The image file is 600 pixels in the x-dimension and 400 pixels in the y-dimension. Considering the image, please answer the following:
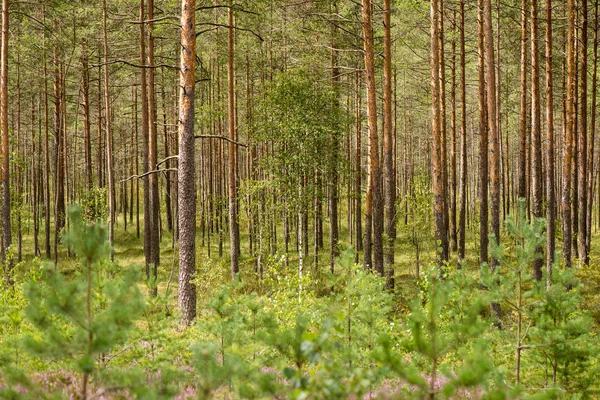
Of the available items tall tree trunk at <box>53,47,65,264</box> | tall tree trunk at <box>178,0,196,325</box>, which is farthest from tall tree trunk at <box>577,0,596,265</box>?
tall tree trunk at <box>53,47,65,264</box>

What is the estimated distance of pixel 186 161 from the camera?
29.3 feet

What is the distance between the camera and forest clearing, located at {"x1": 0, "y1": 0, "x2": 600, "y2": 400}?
3.08 meters

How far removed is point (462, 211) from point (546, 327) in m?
16.4

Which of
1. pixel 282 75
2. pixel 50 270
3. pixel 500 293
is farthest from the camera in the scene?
pixel 282 75

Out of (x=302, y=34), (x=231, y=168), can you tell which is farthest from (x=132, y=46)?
(x=231, y=168)

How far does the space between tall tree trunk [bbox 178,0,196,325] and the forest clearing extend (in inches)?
1.5

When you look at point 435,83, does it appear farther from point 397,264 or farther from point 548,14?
point 397,264

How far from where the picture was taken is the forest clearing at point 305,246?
3080 millimetres

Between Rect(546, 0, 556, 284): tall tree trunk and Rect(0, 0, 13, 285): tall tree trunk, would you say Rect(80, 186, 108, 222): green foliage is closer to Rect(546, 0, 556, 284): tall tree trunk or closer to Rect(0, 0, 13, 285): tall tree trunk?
Rect(0, 0, 13, 285): tall tree trunk

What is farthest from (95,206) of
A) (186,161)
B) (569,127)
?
(569,127)

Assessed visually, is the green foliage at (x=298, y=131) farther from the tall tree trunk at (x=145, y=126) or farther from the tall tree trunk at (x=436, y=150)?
the tall tree trunk at (x=145, y=126)

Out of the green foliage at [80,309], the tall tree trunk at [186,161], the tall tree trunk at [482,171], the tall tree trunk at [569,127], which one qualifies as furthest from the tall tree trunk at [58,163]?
the green foliage at [80,309]

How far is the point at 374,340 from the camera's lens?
17.0ft

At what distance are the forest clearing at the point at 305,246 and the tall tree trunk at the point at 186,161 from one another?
0.12 feet
